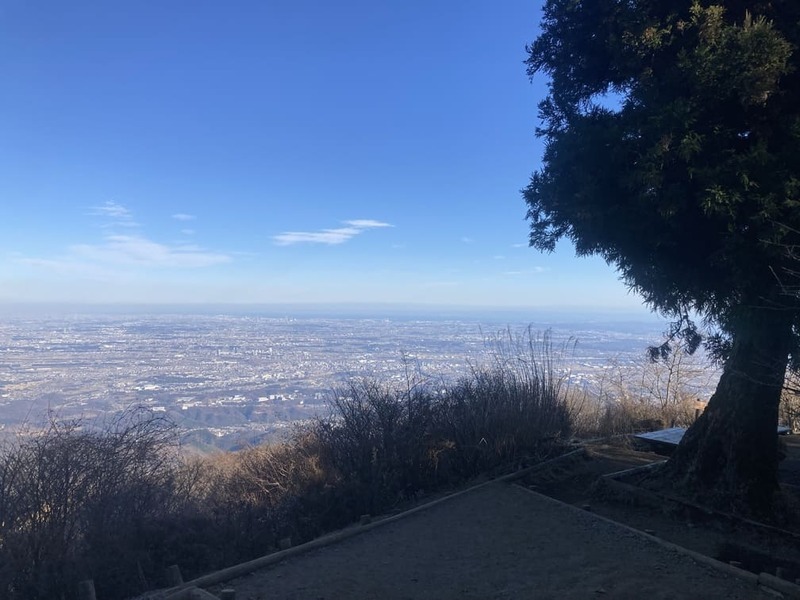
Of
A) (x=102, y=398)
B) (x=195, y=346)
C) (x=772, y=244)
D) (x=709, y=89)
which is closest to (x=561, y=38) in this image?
(x=709, y=89)

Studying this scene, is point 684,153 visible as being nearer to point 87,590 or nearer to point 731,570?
point 731,570

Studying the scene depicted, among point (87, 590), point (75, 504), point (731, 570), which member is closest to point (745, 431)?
point (731, 570)

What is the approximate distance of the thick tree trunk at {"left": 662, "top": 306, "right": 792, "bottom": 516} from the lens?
19.4ft

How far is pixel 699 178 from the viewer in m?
5.08

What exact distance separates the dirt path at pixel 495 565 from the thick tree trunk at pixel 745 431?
4.68 feet

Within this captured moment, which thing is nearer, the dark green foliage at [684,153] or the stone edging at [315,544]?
the stone edging at [315,544]

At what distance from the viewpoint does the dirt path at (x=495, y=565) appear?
439 cm

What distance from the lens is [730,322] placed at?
601 centimetres

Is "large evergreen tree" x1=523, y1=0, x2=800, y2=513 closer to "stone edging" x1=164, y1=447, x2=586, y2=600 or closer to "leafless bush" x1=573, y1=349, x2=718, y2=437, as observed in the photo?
"stone edging" x1=164, y1=447, x2=586, y2=600

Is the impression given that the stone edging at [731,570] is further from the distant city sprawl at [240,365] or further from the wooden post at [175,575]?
the wooden post at [175,575]

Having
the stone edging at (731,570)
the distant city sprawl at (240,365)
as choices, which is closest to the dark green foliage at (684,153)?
the stone edging at (731,570)

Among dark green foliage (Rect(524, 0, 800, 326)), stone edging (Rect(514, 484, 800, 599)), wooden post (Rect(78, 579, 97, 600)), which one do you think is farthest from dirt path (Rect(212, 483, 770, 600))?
dark green foliage (Rect(524, 0, 800, 326))

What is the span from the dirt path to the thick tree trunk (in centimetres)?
143

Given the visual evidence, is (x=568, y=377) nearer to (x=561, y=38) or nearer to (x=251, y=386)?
(x=561, y=38)
